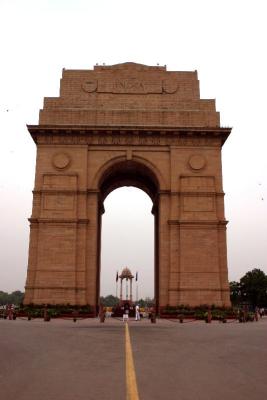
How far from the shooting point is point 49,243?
36.9 m

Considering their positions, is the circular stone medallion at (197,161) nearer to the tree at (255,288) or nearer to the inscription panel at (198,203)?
the inscription panel at (198,203)

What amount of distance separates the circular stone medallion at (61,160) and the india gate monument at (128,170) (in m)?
0.08

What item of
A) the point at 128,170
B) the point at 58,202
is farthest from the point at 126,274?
the point at 58,202

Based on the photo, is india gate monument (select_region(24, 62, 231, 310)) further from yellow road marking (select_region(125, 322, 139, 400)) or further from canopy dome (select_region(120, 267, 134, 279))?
yellow road marking (select_region(125, 322, 139, 400))

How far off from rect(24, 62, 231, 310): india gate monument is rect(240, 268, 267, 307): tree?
60143 millimetres

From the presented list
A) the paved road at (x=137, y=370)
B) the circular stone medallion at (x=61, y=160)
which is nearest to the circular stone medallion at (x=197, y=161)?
the circular stone medallion at (x=61, y=160)

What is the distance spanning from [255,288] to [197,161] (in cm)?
6313

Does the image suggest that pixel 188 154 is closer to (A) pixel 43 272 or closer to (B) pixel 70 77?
(B) pixel 70 77

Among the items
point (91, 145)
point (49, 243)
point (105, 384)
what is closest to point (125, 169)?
point (91, 145)

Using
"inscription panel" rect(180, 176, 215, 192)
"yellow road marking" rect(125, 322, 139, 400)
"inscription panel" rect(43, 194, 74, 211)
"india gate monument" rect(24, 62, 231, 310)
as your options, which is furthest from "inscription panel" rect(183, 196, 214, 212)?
"yellow road marking" rect(125, 322, 139, 400)

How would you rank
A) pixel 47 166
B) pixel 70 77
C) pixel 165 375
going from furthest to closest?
pixel 70 77 → pixel 47 166 → pixel 165 375

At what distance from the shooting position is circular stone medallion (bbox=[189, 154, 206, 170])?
128 feet

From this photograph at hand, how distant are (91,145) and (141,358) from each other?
30092 mm

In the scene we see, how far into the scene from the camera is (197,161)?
128ft
